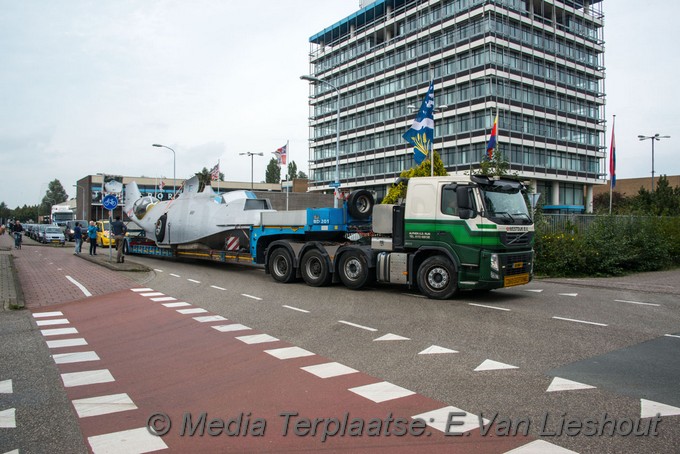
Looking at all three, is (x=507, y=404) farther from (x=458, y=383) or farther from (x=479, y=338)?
(x=479, y=338)

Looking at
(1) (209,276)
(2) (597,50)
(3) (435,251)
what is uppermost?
(2) (597,50)

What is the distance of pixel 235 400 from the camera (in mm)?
5156

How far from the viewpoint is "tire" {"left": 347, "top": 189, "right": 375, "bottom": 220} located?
1430 centimetres

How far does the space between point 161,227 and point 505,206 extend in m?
15.2

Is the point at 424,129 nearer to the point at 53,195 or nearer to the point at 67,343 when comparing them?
the point at 67,343

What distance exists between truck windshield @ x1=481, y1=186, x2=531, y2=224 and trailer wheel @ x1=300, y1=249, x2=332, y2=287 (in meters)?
4.55

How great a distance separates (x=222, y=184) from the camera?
336ft

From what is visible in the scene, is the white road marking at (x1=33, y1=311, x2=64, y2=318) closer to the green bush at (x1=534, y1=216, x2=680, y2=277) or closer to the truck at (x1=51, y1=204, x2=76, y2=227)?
the green bush at (x1=534, y1=216, x2=680, y2=277)

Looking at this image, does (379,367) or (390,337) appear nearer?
(379,367)

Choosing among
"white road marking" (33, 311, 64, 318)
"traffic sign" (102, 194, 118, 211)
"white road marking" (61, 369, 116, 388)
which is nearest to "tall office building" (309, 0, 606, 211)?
"traffic sign" (102, 194, 118, 211)

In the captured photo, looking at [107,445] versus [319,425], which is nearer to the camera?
[107,445]

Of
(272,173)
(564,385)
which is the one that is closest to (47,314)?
(564,385)

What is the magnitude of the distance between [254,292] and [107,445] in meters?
9.04

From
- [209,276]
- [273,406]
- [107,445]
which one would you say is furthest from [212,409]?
[209,276]
